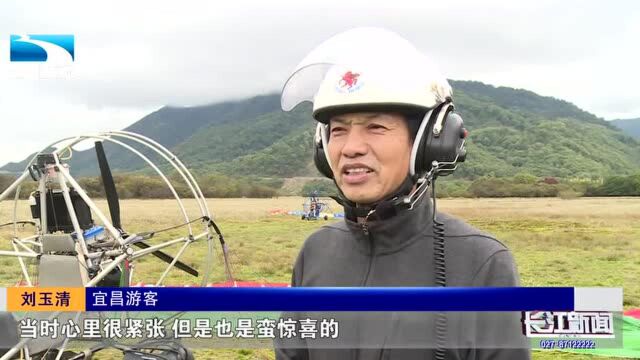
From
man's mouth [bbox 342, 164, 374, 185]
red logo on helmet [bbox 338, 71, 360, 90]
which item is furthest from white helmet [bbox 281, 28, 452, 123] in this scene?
man's mouth [bbox 342, 164, 374, 185]

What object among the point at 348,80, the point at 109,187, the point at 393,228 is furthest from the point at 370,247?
the point at 109,187

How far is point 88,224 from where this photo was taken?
26.4 ft

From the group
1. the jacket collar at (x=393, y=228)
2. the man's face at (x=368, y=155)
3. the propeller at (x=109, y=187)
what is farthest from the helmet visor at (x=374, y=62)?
the propeller at (x=109, y=187)

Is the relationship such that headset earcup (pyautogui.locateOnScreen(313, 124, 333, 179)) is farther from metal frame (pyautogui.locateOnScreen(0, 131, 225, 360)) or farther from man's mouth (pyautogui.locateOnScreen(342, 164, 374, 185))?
metal frame (pyautogui.locateOnScreen(0, 131, 225, 360))

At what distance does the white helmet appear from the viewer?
2395 mm

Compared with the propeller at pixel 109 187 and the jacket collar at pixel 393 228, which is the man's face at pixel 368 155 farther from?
the propeller at pixel 109 187

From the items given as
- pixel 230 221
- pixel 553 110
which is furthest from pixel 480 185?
pixel 553 110

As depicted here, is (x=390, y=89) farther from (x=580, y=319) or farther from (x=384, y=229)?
(x=580, y=319)

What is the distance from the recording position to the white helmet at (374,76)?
2.39m

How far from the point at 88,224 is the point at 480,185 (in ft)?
116

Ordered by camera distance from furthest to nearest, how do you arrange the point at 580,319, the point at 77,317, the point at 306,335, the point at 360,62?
1. the point at 77,317
2. the point at 580,319
3. the point at 306,335
4. the point at 360,62

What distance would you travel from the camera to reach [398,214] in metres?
2.42

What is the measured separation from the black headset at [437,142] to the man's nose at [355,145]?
28 cm

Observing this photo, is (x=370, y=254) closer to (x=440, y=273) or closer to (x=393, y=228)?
(x=393, y=228)
